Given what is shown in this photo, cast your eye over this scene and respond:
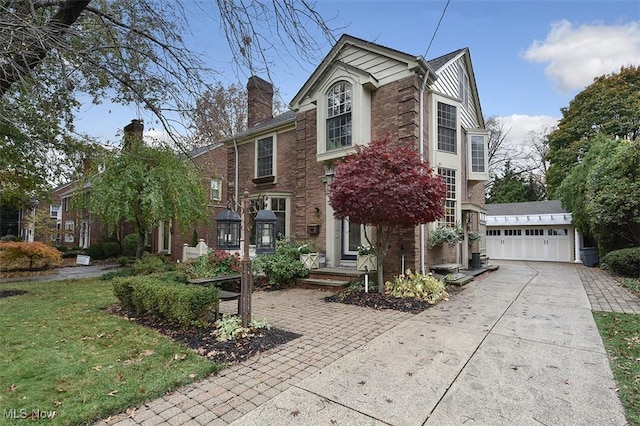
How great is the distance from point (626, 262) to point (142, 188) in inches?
693

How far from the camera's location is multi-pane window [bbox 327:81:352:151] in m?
10.1

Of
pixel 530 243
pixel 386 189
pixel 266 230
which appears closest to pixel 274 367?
pixel 266 230

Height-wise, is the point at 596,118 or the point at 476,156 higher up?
the point at 596,118

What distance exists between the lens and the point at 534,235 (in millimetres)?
19641

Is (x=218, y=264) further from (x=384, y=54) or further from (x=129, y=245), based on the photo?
(x=129, y=245)

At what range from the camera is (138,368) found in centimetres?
371

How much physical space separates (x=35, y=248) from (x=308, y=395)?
1526cm

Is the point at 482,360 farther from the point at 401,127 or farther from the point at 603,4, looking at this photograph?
the point at 603,4

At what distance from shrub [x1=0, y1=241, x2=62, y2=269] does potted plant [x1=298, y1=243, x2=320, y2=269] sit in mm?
11175

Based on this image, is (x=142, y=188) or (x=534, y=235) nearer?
(x=142, y=188)

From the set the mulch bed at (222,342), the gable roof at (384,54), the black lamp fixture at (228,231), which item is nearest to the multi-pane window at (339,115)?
the gable roof at (384,54)

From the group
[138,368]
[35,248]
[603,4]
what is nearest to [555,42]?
[603,4]

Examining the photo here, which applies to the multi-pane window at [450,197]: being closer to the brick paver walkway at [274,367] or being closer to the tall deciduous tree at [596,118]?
the brick paver walkway at [274,367]

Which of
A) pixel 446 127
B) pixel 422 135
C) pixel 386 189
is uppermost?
pixel 446 127
